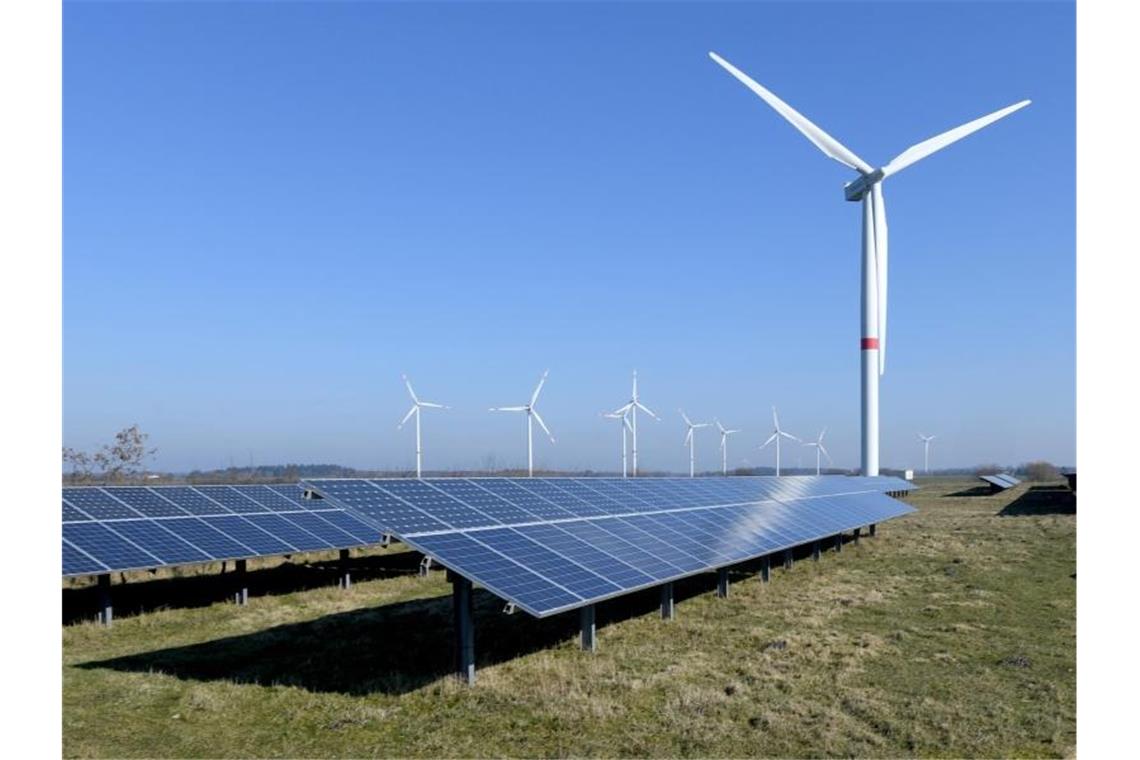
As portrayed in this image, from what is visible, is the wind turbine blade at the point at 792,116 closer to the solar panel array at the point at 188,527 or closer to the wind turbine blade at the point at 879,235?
the wind turbine blade at the point at 879,235

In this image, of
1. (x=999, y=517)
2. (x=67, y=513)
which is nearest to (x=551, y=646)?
(x=67, y=513)

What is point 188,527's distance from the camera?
29578 mm

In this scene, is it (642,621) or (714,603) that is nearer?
(642,621)

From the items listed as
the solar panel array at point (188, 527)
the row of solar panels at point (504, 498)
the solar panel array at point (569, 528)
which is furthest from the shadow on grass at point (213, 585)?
the solar panel array at point (569, 528)

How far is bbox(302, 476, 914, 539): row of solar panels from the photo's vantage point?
18891 millimetres

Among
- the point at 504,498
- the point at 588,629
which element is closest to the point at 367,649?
the point at 588,629

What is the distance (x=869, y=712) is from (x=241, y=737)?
1108cm

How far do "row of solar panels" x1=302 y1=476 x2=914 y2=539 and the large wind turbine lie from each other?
3943 centimetres

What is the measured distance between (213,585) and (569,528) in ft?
50.9

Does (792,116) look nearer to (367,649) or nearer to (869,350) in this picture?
(869,350)

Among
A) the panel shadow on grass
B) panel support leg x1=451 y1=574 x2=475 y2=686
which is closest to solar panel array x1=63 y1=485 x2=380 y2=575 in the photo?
the panel shadow on grass

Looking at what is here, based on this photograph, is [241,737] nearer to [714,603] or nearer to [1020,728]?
[1020,728]

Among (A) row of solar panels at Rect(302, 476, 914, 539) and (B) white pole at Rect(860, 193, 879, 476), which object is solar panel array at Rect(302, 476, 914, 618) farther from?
(B) white pole at Rect(860, 193, 879, 476)

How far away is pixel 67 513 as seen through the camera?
28078 mm
